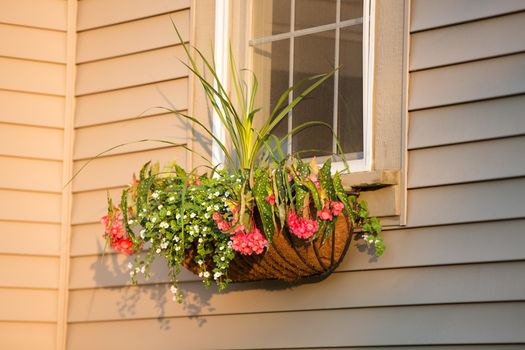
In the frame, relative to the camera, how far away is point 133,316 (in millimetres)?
4602

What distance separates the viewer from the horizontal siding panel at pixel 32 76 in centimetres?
486

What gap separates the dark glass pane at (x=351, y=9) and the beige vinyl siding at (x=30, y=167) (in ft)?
4.67

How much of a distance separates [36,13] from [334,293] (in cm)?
198

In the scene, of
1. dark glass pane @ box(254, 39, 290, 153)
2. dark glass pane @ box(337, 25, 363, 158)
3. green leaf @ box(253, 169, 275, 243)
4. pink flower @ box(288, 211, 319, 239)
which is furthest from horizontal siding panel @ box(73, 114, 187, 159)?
pink flower @ box(288, 211, 319, 239)

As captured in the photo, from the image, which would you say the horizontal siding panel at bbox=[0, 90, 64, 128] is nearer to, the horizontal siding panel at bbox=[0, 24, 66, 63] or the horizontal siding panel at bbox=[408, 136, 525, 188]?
the horizontal siding panel at bbox=[0, 24, 66, 63]

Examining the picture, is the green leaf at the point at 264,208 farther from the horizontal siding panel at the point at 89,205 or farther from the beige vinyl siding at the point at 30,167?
the beige vinyl siding at the point at 30,167

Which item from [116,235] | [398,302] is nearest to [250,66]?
[116,235]

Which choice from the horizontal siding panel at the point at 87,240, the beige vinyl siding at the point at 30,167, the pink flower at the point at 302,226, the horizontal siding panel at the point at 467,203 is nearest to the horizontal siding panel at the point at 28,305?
the beige vinyl siding at the point at 30,167

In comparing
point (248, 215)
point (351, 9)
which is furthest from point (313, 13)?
point (248, 215)

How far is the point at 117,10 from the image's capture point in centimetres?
488

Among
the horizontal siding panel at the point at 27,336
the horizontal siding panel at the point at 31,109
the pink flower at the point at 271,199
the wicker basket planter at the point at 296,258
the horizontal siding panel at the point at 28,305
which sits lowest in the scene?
the horizontal siding panel at the point at 27,336

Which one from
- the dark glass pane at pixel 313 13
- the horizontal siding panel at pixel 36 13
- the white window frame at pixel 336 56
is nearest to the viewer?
the white window frame at pixel 336 56

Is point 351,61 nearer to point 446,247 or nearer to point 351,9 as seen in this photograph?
point 351,9

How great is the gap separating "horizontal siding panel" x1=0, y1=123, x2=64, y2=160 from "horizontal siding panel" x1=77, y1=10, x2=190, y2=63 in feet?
1.22
